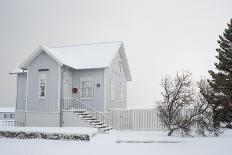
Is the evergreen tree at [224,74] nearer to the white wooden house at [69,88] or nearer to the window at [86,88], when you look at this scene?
the white wooden house at [69,88]

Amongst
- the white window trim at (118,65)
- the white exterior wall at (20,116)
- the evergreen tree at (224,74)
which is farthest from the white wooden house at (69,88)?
the evergreen tree at (224,74)

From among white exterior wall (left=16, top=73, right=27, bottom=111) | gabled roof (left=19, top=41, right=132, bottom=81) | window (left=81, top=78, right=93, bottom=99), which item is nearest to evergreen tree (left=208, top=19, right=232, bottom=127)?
gabled roof (left=19, top=41, right=132, bottom=81)

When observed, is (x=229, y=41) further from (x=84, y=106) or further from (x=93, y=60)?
(x=84, y=106)

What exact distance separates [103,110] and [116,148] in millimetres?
9926

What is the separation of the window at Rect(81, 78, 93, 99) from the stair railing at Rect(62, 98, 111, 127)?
2.75ft

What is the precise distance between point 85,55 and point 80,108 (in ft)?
17.1

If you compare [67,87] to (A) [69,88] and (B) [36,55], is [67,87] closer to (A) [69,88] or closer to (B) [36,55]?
(A) [69,88]

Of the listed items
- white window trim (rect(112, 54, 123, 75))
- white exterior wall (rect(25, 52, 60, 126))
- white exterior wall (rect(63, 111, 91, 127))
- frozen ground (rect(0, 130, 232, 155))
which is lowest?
frozen ground (rect(0, 130, 232, 155))

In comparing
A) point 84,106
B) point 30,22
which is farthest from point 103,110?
point 30,22

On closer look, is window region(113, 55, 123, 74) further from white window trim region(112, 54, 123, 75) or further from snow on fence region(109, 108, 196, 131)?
snow on fence region(109, 108, 196, 131)

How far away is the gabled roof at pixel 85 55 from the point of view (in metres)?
22.6

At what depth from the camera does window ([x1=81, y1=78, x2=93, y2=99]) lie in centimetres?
2379

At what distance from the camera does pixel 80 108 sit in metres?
23.2

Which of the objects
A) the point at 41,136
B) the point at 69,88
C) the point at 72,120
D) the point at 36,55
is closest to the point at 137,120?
the point at 72,120
